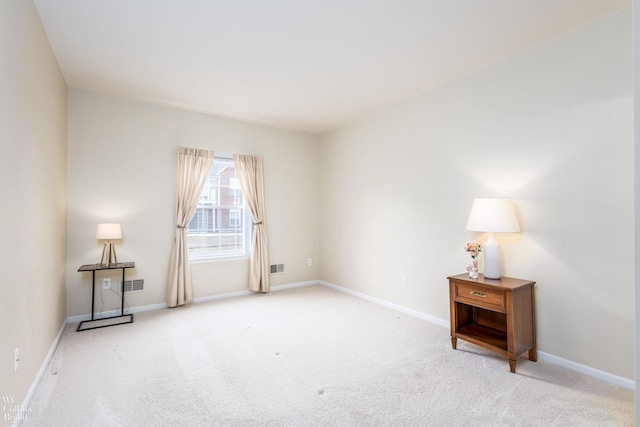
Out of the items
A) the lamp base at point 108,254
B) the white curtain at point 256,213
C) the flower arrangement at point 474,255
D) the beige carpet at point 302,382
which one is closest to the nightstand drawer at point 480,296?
the flower arrangement at point 474,255

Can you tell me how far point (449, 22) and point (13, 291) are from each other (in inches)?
136

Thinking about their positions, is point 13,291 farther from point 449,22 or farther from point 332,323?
point 449,22

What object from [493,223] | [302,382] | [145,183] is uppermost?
[145,183]

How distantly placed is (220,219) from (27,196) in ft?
8.85

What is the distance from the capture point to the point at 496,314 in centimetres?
296

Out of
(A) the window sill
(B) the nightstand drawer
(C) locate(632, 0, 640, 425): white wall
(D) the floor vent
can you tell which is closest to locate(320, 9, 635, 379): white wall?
(B) the nightstand drawer

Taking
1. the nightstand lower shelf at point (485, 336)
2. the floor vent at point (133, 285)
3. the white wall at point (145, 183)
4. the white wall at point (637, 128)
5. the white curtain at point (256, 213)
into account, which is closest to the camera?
the white wall at point (637, 128)

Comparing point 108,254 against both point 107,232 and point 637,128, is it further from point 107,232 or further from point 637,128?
point 637,128

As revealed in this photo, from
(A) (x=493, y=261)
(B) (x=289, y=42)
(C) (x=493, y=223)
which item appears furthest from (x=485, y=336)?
(B) (x=289, y=42)

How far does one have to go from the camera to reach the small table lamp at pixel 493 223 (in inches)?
105

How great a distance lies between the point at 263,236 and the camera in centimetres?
496

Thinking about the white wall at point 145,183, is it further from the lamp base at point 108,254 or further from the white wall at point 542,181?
the white wall at point 542,181

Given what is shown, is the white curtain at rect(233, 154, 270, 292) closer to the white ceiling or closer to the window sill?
the window sill

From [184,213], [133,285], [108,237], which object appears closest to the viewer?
[108,237]
